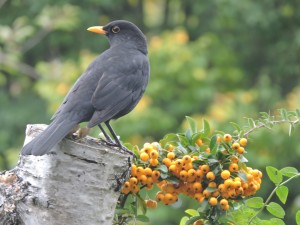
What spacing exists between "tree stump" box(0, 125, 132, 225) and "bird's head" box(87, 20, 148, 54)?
2.06 meters

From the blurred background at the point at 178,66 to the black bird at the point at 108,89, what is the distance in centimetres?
350

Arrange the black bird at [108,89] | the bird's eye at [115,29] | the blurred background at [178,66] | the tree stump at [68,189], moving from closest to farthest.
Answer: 1. the tree stump at [68,189]
2. the black bird at [108,89]
3. the bird's eye at [115,29]
4. the blurred background at [178,66]

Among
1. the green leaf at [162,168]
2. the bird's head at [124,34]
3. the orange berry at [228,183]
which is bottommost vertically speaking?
the orange berry at [228,183]

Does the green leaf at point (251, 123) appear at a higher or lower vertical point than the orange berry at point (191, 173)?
higher

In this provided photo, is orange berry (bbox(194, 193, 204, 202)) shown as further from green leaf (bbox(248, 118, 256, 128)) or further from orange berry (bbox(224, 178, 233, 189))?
green leaf (bbox(248, 118, 256, 128))

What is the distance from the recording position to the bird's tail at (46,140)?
9.49 feet

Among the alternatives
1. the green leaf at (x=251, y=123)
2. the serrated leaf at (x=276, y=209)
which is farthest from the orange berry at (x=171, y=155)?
the serrated leaf at (x=276, y=209)

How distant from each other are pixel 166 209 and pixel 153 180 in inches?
312

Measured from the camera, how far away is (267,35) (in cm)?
1475

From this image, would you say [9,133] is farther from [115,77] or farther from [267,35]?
[115,77]

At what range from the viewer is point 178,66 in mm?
11578

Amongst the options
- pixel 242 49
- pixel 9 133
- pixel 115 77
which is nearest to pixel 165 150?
pixel 115 77

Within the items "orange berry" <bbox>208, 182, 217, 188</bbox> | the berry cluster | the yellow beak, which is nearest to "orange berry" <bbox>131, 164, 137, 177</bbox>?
the berry cluster

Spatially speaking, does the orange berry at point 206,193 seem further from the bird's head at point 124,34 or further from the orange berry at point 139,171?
the bird's head at point 124,34
